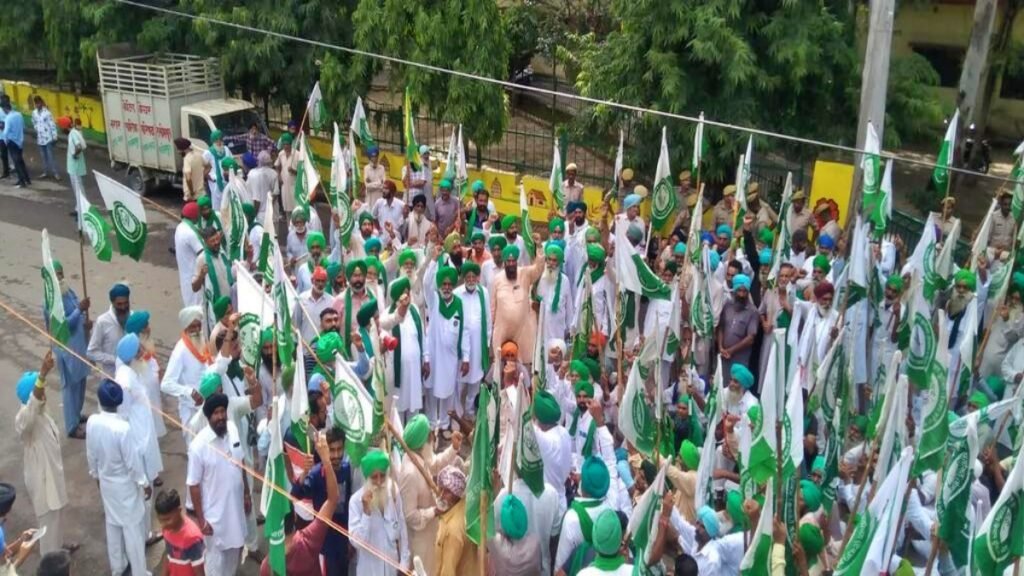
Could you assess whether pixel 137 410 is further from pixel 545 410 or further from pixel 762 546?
pixel 762 546

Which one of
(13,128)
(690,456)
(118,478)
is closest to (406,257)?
(118,478)

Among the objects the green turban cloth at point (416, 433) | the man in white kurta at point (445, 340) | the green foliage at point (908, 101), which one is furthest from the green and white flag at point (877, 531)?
the green foliage at point (908, 101)

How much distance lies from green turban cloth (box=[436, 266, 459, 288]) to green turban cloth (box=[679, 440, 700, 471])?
2512mm

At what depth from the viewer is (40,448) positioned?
6.17 metres

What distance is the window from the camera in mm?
20094

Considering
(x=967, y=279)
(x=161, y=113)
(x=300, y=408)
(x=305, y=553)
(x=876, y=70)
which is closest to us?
(x=305, y=553)

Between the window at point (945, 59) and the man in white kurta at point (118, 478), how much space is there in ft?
60.6

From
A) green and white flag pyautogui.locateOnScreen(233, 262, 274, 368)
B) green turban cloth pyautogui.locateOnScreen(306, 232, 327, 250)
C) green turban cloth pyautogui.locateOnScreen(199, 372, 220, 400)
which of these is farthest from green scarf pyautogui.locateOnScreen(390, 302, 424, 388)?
green turban cloth pyautogui.locateOnScreen(199, 372, 220, 400)

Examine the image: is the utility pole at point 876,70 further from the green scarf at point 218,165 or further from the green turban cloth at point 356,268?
the green scarf at point 218,165

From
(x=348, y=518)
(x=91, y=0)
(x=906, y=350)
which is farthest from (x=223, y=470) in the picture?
(x=91, y=0)

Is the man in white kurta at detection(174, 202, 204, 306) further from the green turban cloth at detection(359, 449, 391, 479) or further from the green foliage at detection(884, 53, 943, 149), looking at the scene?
the green foliage at detection(884, 53, 943, 149)

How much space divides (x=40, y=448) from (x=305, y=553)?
2108mm

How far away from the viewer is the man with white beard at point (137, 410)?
6.08 metres

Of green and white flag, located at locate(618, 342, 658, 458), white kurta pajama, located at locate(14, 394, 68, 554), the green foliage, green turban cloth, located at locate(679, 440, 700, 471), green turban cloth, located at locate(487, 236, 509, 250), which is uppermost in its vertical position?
the green foliage
